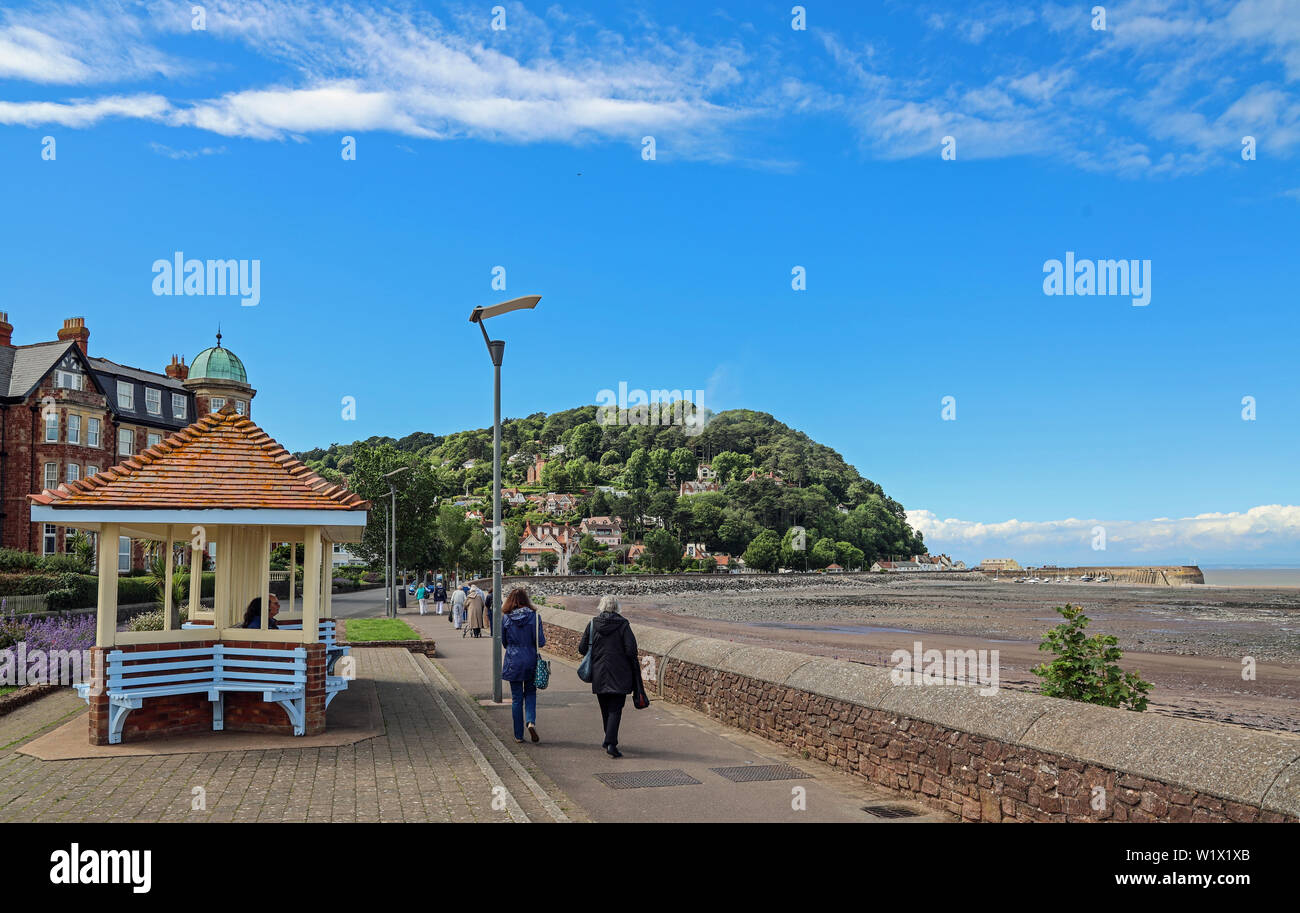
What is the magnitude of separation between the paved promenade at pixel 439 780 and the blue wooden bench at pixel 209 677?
1.86 ft

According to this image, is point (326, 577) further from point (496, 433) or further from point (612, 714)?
point (612, 714)

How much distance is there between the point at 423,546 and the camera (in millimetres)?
46875

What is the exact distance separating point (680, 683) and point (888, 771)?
555 centimetres

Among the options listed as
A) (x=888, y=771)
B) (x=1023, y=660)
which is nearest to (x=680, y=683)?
(x=888, y=771)

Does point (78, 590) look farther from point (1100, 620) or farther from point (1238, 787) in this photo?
point (1100, 620)

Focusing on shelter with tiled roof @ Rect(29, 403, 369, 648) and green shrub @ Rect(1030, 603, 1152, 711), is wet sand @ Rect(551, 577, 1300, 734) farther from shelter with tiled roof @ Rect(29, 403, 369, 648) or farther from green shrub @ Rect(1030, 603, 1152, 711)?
shelter with tiled roof @ Rect(29, 403, 369, 648)

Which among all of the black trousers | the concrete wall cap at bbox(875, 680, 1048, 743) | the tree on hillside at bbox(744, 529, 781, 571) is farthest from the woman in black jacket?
the tree on hillside at bbox(744, 529, 781, 571)

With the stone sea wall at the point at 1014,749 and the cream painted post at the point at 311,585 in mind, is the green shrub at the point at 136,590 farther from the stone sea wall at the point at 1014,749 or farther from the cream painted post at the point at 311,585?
the stone sea wall at the point at 1014,749

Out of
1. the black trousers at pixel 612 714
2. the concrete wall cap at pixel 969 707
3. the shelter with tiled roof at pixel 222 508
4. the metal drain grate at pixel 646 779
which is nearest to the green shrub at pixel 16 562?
the shelter with tiled roof at pixel 222 508

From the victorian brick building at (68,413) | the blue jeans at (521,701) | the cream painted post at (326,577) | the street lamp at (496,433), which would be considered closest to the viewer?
the blue jeans at (521,701)

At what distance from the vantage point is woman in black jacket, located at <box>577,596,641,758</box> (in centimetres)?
961

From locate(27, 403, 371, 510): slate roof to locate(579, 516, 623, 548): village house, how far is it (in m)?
161

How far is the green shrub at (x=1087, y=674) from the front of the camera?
7.29m

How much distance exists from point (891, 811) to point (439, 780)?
366 cm
